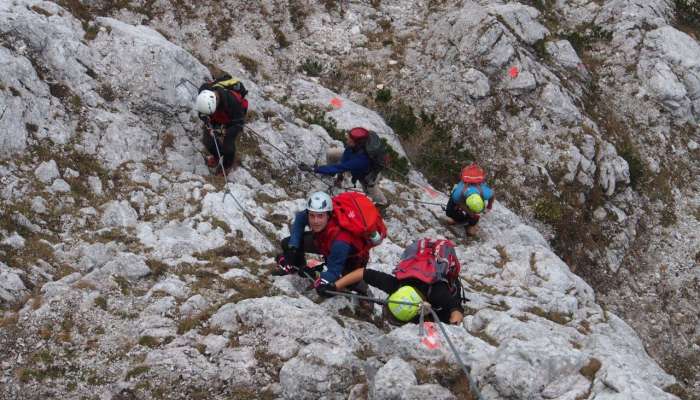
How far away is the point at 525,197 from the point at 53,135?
45.4ft

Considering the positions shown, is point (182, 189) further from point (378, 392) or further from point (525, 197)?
point (525, 197)

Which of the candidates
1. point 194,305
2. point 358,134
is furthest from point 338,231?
point 358,134

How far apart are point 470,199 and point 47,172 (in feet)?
30.3

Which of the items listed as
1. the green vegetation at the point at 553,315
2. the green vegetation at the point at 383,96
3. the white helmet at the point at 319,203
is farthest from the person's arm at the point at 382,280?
the green vegetation at the point at 383,96

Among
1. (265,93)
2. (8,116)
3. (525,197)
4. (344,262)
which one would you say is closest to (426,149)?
(525,197)

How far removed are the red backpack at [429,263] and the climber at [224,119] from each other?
569 cm

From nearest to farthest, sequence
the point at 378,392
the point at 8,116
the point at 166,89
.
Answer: the point at 378,392
the point at 8,116
the point at 166,89

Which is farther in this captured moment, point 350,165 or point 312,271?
point 350,165

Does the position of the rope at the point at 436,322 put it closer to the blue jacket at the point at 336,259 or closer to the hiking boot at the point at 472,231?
the blue jacket at the point at 336,259

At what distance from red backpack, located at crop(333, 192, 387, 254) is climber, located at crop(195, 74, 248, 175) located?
16.4 ft

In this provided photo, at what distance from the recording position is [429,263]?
9.30 metres

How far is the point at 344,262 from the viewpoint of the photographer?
30.6ft

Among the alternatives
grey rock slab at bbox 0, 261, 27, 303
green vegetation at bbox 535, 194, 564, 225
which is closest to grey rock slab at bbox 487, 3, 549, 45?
green vegetation at bbox 535, 194, 564, 225

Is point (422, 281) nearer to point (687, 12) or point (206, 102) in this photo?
point (206, 102)
